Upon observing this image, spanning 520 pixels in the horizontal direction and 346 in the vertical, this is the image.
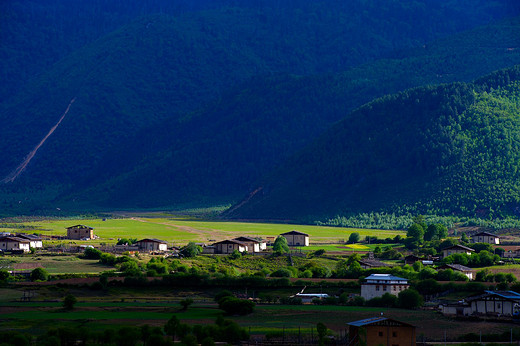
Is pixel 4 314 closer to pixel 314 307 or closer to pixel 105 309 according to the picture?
pixel 105 309

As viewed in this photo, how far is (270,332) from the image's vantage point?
67.8 metres

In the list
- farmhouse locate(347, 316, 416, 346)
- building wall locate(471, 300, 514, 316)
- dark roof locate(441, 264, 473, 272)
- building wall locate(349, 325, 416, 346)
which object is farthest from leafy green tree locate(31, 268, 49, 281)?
building wall locate(349, 325, 416, 346)

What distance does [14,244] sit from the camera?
4857 inches

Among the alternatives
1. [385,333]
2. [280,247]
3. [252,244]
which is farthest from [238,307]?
[252,244]

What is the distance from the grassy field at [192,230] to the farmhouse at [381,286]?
168 ft

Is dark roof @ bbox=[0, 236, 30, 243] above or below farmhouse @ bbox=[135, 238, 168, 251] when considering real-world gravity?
above

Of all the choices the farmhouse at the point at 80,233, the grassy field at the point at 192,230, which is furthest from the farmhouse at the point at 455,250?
the farmhouse at the point at 80,233

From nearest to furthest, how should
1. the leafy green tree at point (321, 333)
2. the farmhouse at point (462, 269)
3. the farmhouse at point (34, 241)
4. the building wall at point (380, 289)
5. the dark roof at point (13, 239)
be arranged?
the leafy green tree at point (321, 333)
the building wall at point (380, 289)
the farmhouse at point (462, 269)
the dark roof at point (13, 239)
the farmhouse at point (34, 241)

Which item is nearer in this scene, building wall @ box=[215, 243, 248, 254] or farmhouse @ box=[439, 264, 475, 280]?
farmhouse @ box=[439, 264, 475, 280]

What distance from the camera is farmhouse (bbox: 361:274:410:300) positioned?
89.0 m

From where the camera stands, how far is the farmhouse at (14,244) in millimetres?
123125

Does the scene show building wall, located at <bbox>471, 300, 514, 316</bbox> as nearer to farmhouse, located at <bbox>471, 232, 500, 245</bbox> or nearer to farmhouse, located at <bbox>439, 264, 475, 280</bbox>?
farmhouse, located at <bbox>439, 264, 475, 280</bbox>

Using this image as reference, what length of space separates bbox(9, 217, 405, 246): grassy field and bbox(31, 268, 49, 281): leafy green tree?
4198cm

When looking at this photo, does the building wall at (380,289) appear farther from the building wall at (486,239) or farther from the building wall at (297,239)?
the building wall at (486,239)
